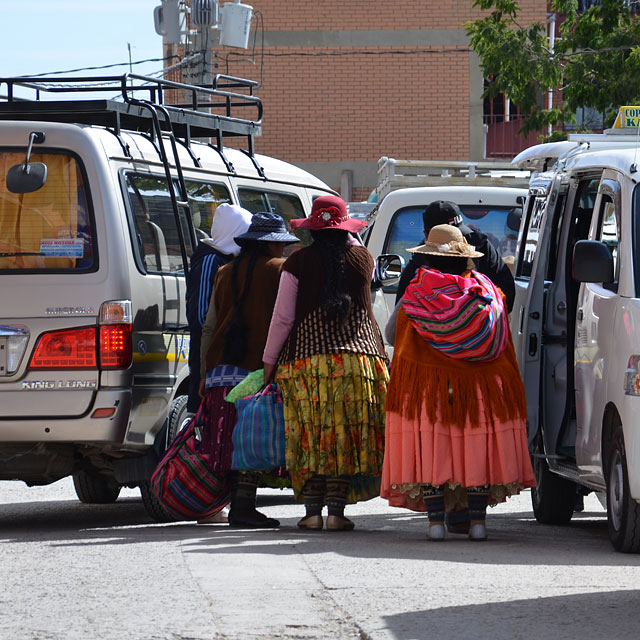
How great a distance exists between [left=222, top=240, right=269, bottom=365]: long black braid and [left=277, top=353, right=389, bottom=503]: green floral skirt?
0.35 meters

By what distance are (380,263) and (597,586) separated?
4.81 meters

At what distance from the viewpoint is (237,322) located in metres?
8.90

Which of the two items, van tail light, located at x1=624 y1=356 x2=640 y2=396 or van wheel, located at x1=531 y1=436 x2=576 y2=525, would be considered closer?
van tail light, located at x1=624 y1=356 x2=640 y2=396

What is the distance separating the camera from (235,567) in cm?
696

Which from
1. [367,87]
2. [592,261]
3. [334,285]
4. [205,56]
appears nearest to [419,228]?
[334,285]

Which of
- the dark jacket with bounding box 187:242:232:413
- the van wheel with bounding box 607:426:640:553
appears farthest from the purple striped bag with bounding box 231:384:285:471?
the van wheel with bounding box 607:426:640:553

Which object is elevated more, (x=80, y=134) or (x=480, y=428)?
(x=80, y=134)

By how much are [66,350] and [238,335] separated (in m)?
0.98

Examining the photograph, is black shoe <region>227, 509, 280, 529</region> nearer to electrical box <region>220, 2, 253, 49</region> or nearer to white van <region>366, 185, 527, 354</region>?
white van <region>366, 185, 527, 354</region>

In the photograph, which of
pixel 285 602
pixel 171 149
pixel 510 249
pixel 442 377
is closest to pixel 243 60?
pixel 510 249

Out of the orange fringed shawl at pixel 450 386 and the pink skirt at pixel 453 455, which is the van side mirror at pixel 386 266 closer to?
the orange fringed shawl at pixel 450 386

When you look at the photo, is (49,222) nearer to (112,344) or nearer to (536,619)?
(112,344)

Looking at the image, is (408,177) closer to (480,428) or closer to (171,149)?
(171,149)

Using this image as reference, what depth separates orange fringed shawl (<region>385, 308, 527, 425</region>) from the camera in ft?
26.8
